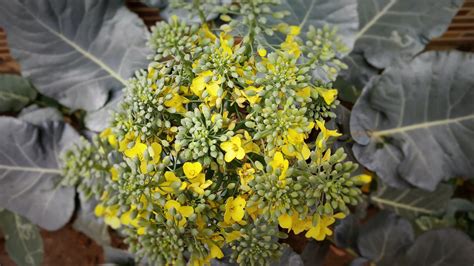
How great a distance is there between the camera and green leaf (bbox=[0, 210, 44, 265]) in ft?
4.62

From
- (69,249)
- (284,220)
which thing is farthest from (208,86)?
(69,249)

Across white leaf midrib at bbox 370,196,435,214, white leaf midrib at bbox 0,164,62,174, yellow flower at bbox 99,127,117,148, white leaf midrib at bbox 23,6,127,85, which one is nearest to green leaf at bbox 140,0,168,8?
white leaf midrib at bbox 23,6,127,85

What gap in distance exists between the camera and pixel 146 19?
1.39m

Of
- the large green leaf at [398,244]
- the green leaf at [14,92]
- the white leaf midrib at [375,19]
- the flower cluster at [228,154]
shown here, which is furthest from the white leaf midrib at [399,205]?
the green leaf at [14,92]

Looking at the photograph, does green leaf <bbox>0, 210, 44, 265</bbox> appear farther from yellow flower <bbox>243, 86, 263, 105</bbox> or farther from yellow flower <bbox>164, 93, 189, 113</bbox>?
yellow flower <bbox>243, 86, 263, 105</bbox>

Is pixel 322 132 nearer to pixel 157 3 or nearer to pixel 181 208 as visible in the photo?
pixel 181 208

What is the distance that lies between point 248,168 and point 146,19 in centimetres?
78

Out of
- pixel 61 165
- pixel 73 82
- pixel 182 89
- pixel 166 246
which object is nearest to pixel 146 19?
pixel 73 82

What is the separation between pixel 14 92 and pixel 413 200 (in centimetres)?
120

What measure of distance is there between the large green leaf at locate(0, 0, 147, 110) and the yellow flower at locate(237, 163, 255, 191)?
53cm

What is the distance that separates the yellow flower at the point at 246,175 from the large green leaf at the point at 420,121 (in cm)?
39

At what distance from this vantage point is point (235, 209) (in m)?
0.74

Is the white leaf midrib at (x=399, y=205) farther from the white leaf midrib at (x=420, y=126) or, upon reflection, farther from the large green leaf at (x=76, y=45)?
the large green leaf at (x=76, y=45)

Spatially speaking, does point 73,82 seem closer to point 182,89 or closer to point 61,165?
point 61,165
